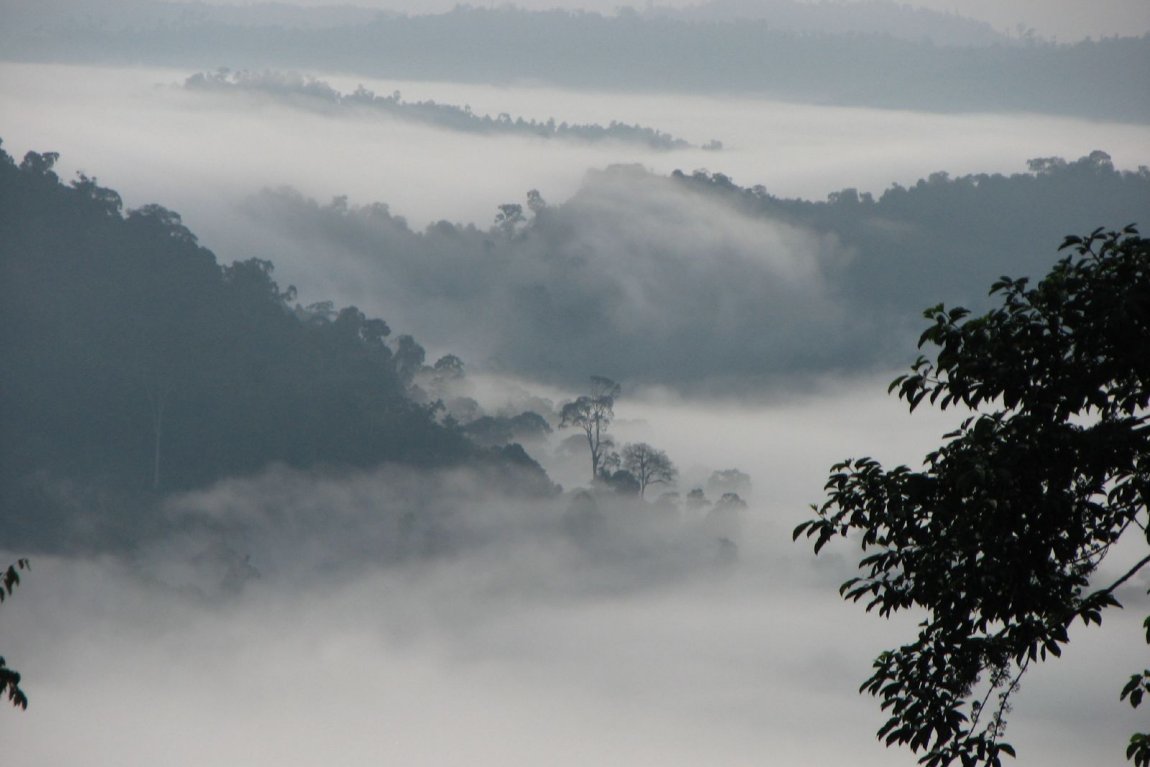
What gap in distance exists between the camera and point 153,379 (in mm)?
100625

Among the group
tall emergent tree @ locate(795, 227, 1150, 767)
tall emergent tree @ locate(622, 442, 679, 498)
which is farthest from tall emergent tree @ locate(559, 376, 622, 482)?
tall emergent tree @ locate(795, 227, 1150, 767)

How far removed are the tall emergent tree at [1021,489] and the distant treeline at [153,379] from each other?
90782mm

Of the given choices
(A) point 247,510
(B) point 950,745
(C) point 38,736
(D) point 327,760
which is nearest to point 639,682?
(D) point 327,760

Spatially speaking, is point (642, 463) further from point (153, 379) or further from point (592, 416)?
point (153, 379)

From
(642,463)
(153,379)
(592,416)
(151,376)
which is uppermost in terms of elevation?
(592,416)

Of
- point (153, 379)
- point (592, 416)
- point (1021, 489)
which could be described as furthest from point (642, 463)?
point (1021, 489)

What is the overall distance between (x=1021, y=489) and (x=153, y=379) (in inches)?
3853

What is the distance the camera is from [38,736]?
106000 millimetres

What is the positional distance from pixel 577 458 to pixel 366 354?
27.0 meters

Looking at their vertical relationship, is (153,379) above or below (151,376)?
below

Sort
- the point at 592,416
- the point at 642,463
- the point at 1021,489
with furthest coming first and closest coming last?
the point at 592,416
the point at 642,463
the point at 1021,489

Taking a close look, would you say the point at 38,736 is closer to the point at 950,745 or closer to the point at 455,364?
the point at 455,364

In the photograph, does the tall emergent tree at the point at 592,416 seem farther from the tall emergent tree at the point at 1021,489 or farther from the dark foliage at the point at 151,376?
the tall emergent tree at the point at 1021,489

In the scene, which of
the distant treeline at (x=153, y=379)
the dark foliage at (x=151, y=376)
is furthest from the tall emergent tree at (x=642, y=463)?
the dark foliage at (x=151, y=376)
